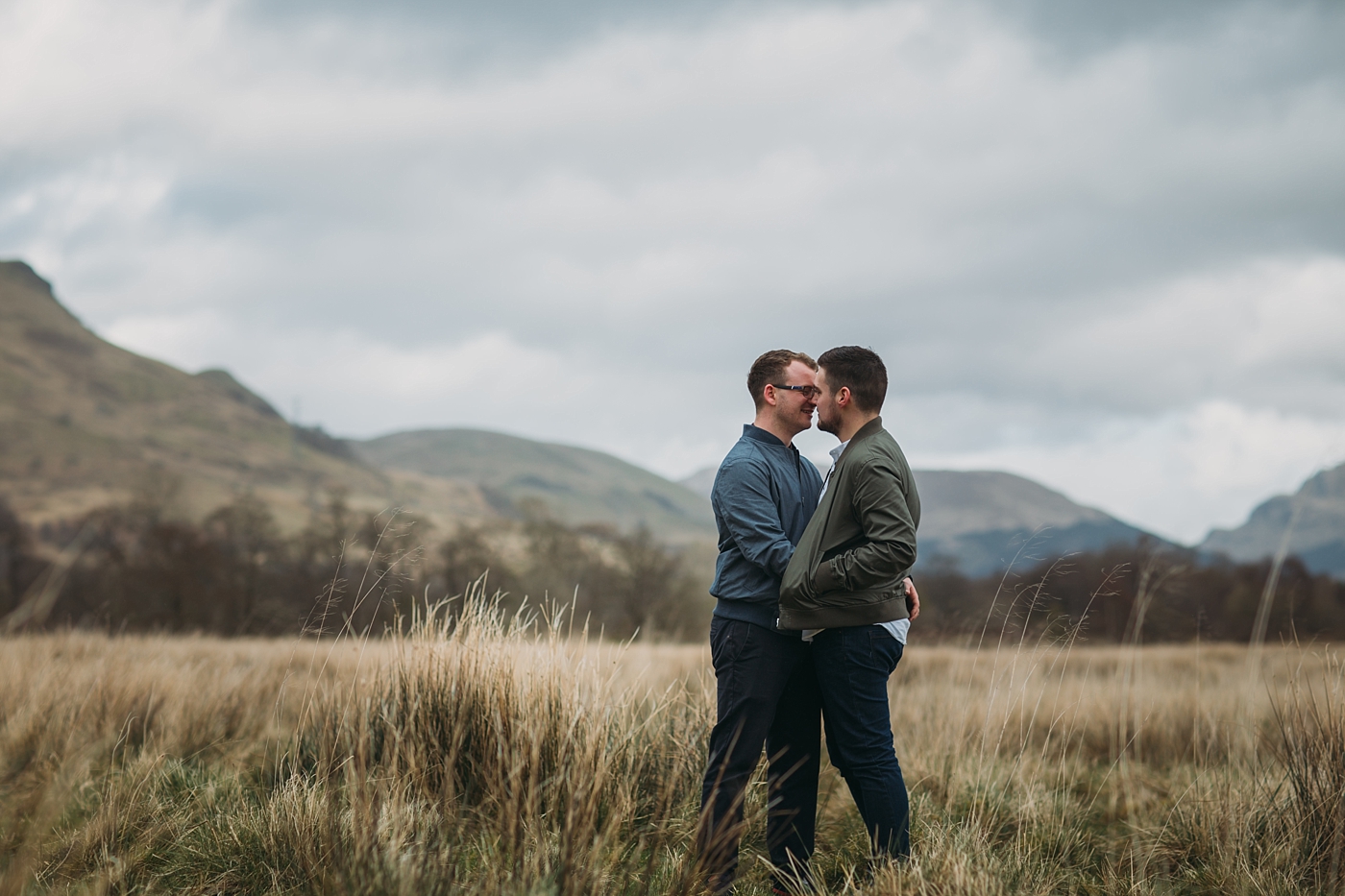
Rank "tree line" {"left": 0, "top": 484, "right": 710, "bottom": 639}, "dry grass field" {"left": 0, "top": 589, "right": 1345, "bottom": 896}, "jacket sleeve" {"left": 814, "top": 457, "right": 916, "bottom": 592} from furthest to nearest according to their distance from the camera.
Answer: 1. "tree line" {"left": 0, "top": 484, "right": 710, "bottom": 639}
2. "jacket sleeve" {"left": 814, "top": 457, "right": 916, "bottom": 592}
3. "dry grass field" {"left": 0, "top": 589, "right": 1345, "bottom": 896}

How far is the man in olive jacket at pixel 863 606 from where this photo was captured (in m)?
3.05

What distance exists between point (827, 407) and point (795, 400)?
22 centimetres

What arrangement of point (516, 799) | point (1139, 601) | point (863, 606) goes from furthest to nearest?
point (1139, 601) < point (863, 606) < point (516, 799)

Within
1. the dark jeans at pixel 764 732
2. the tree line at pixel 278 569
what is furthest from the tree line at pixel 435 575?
the dark jeans at pixel 764 732

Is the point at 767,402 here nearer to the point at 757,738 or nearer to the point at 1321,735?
the point at 757,738

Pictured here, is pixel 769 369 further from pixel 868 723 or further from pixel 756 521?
pixel 868 723

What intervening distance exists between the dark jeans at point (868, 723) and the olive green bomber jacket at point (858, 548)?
4.5 inches

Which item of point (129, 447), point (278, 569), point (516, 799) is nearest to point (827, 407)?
point (516, 799)

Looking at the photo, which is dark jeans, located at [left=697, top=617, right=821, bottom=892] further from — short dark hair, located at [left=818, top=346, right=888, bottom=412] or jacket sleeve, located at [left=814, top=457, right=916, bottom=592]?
short dark hair, located at [left=818, top=346, right=888, bottom=412]

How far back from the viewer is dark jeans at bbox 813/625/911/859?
3.12 metres

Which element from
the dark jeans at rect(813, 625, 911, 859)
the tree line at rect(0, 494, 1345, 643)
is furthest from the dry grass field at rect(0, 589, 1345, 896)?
the tree line at rect(0, 494, 1345, 643)

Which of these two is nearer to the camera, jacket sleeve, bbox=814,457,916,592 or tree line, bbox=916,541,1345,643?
jacket sleeve, bbox=814,457,916,592

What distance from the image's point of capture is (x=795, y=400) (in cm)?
361

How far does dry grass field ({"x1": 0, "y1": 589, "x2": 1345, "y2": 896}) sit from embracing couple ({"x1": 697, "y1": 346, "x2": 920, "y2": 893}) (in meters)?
0.22
